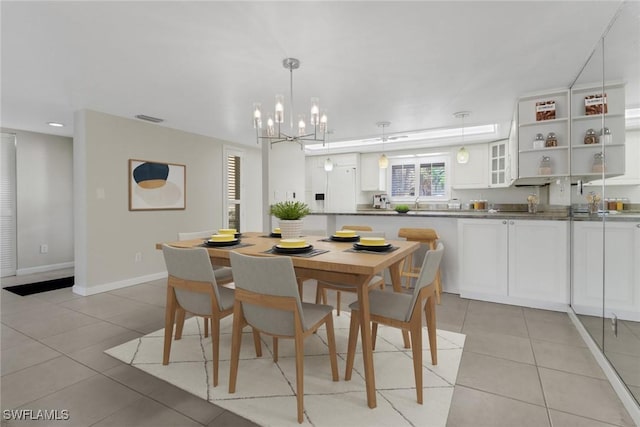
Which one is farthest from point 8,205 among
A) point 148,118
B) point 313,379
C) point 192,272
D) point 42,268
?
point 313,379

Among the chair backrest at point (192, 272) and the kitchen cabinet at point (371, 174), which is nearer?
the chair backrest at point (192, 272)

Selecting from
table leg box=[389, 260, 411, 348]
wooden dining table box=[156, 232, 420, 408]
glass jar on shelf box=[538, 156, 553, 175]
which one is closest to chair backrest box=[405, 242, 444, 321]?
wooden dining table box=[156, 232, 420, 408]

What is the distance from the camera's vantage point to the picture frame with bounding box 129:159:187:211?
426 cm

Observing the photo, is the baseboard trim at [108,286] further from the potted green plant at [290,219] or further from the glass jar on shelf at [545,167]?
the glass jar on shelf at [545,167]

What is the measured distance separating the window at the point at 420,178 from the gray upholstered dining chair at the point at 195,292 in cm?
517

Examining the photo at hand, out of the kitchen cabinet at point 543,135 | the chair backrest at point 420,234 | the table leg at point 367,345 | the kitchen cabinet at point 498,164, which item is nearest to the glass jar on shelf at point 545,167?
the kitchen cabinet at point 543,135

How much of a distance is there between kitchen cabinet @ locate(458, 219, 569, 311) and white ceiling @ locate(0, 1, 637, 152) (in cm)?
144

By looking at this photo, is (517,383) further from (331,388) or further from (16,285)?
(16,285)

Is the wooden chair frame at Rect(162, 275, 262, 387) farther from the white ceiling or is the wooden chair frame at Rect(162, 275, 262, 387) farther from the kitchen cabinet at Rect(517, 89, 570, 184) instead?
the kitchen cabinet at Rect(517, 89, 570, 184)

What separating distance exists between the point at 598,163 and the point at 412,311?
6.53 feet

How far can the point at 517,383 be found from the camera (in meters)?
1.91

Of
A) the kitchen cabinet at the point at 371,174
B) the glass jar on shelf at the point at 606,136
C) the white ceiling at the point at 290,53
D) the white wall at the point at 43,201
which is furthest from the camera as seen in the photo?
the kitchen cabinet at the point at 371,174

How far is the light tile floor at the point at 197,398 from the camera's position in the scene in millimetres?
1624

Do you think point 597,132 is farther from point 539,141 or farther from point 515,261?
point 515,261
